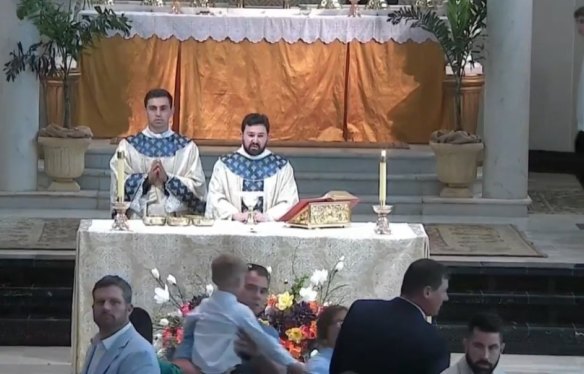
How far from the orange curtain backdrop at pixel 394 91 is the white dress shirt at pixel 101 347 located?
9.28 metres

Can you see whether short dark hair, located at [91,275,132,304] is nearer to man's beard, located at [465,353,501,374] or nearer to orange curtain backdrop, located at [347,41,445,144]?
man's beard, located at [465,353,501,374]

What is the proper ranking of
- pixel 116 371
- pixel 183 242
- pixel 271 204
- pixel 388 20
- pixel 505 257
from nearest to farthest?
pixel 116 371, pixel 183 242, pixel 271 204, pixel 505 257, pixel 388 20

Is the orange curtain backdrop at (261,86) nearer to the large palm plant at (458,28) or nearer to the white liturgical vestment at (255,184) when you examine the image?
the large palm plant at (458,28)

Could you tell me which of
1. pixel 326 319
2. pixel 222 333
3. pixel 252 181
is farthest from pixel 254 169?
pixel 326 319

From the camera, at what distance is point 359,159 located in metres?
14.0

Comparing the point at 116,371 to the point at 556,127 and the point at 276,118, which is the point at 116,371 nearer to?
the point at 276,118

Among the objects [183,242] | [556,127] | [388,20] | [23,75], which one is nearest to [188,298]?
[183,242]

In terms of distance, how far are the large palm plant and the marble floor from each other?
3942 millimetres

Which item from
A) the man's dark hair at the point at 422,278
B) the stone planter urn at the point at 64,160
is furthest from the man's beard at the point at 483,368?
the stone planter urn at the point at 64,160

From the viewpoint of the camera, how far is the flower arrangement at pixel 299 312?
26.1 ft

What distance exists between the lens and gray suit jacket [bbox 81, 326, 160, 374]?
5852 millimetres

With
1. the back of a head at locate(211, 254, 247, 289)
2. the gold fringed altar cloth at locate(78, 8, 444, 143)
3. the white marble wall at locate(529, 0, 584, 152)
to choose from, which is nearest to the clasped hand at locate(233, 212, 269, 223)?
the back of a head at locate(211, 254, 247, 289)

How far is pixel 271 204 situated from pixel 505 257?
2.26 m

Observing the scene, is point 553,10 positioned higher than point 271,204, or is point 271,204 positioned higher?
point 553,10
